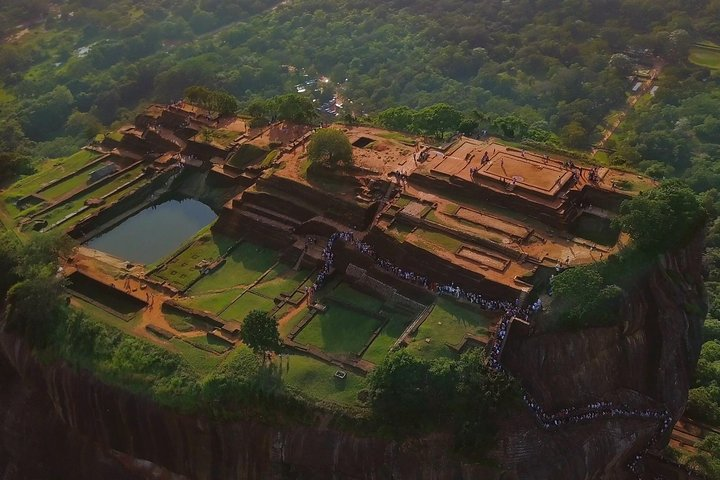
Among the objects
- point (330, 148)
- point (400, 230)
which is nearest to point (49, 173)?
point (330, 148)

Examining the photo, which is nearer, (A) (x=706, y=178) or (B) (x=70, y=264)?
(B) (x=70, y=264)

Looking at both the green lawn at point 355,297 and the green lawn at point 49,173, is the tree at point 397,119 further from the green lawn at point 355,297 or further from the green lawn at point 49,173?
the green lawn at point 49,173

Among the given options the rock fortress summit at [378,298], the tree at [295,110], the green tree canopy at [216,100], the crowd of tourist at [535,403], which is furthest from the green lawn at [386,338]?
the green tree canopy at [216,100]

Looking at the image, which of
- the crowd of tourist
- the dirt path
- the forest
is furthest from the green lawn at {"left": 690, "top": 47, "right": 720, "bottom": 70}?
the crowd of tourist

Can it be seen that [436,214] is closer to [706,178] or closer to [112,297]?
[112,297]

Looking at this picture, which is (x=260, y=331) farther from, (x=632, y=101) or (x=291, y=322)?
(x=632, y=101)

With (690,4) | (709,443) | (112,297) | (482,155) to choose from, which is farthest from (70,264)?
(690,4)
